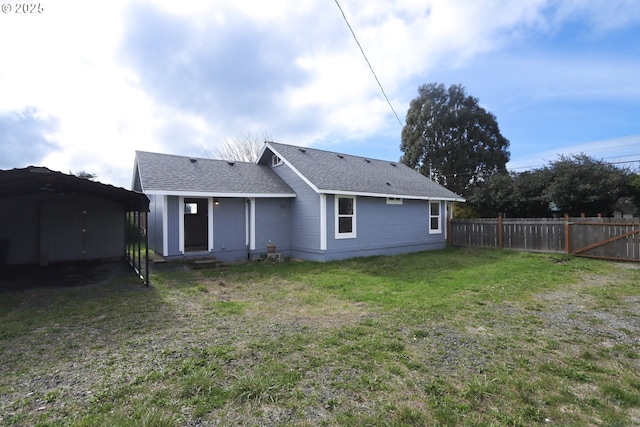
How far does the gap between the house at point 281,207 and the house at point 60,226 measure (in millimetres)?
1246

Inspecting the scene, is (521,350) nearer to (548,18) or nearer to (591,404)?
(591,404)

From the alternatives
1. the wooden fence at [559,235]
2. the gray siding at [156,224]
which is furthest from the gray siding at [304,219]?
the wooden fence at [559,235]

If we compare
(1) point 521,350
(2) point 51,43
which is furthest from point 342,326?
(2) point 51,43

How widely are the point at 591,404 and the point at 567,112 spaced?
16.4 metres

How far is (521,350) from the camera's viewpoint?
3523 mm

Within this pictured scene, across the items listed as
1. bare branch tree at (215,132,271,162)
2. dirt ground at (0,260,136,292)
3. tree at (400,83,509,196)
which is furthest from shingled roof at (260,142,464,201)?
bare branch tree at (215,132,271,162)

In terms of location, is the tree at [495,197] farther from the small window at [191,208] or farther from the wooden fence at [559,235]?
the small window at [191,208]

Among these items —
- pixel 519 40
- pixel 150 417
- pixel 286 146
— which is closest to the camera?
pixel 150 417

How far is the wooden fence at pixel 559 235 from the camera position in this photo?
10.0m

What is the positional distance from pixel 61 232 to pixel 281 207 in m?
7.23

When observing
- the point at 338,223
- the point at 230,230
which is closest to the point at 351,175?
the point at 338,223

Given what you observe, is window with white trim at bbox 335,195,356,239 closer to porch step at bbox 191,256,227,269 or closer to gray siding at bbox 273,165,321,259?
gray siding at bbox 273,165,321,259

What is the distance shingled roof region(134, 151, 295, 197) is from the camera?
948 centimetres

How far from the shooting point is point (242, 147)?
2673cm
